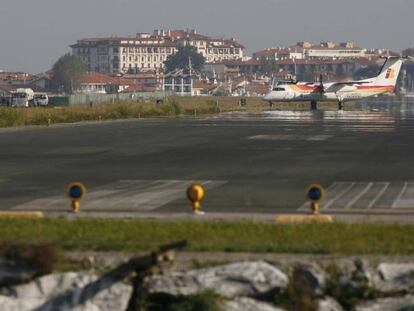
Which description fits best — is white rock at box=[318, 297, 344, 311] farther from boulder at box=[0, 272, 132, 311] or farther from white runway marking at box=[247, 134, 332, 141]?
white runway marking at box=[247, 134, 332, 141]

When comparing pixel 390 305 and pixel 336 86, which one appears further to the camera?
pixel 336 86

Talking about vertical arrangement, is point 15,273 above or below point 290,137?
above

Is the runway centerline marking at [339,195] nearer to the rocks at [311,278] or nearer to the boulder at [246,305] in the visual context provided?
the rocks at [311,278]

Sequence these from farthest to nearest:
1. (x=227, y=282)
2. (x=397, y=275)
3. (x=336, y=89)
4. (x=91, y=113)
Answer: (x=336, y=89) < (x=91, y=113) < (x=397, y=275) < (x=227, y=282)

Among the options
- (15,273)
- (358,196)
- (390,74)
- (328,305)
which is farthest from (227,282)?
(390,74)

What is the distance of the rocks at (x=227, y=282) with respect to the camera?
519 inches

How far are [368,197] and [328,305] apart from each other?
14.0 metres

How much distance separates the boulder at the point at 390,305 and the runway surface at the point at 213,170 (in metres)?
9.89

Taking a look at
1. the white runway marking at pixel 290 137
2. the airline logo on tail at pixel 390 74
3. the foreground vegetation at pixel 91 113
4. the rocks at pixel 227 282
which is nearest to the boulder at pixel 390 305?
the rocks at pixel 227 282

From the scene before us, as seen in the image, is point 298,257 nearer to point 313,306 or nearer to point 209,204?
point 313,306

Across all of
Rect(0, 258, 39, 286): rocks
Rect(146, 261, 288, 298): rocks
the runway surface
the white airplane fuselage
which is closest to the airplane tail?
the white airplane fuselage

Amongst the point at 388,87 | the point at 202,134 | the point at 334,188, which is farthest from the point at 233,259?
the point at 388,87

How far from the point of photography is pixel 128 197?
88.0 feet

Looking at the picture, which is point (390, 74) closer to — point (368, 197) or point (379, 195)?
point (379, 195)
